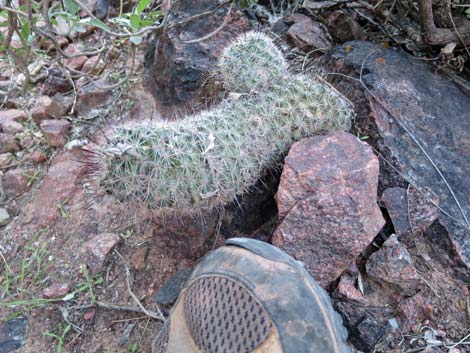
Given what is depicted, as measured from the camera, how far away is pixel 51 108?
263 centimetres

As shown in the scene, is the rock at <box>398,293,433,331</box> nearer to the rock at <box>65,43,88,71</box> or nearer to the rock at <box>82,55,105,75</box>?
the rock at <box>82,55,105,75</box>

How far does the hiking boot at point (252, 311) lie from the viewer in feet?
3.87

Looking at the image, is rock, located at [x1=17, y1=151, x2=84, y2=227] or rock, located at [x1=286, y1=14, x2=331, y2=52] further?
rock, located at [x1=286, y1=14, x2=331, y2=52]

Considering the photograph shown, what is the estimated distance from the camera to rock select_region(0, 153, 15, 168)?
2471mm

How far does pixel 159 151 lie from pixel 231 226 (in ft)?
1.77

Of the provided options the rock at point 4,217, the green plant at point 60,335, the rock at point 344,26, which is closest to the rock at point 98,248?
the green plant at point 60,335

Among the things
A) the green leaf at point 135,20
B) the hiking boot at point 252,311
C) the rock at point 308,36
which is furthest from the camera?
the rock at point 308,36

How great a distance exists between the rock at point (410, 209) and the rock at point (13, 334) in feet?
5.08

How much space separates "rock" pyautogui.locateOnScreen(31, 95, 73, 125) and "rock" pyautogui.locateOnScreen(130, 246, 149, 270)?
3.88ft

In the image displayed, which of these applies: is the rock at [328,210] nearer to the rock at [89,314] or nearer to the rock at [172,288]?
the rock at [172,288]

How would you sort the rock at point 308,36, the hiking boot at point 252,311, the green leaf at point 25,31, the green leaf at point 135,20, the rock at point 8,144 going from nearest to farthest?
1. the hiking boot at point 252,311
2. the green leaf at point 135,20
3. the green leaf at point 25,31
4. the rock at point 308,36
5. the rock at point 8,144

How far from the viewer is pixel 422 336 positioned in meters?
A: 1.47

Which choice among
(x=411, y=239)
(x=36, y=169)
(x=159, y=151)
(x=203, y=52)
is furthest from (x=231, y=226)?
(x=36, y=169)

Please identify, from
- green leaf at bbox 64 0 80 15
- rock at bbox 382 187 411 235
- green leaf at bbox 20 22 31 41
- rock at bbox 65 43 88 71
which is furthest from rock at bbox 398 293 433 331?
rock at bbox 65 43 88 71
